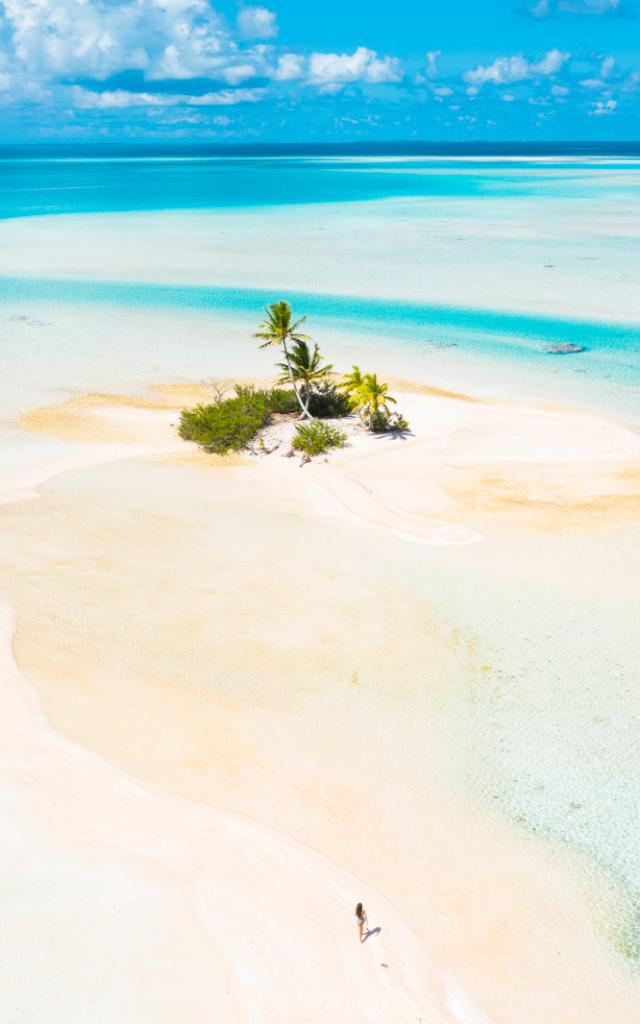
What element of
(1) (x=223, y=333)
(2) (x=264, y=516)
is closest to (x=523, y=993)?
(2) (x=264, y=516)

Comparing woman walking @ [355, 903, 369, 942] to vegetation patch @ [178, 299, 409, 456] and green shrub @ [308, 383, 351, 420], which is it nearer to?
vegetation patch @ [178, 299, 409, 456]

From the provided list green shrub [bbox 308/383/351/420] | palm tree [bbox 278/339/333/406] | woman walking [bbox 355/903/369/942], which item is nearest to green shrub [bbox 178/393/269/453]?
palm tree [bbox 278/339/333/406]

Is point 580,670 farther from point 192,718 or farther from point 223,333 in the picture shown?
point 223,333

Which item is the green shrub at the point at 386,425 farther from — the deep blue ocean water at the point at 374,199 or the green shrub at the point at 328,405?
the deep blue ocean water at the point at 374,199

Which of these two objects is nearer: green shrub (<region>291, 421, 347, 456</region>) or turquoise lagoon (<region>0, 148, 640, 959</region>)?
turquoise lagoon (<region>0, 148, 640, 959</region>)

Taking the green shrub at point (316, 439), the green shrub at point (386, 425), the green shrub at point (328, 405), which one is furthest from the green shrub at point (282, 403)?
the green shrub at point (386, 425)
